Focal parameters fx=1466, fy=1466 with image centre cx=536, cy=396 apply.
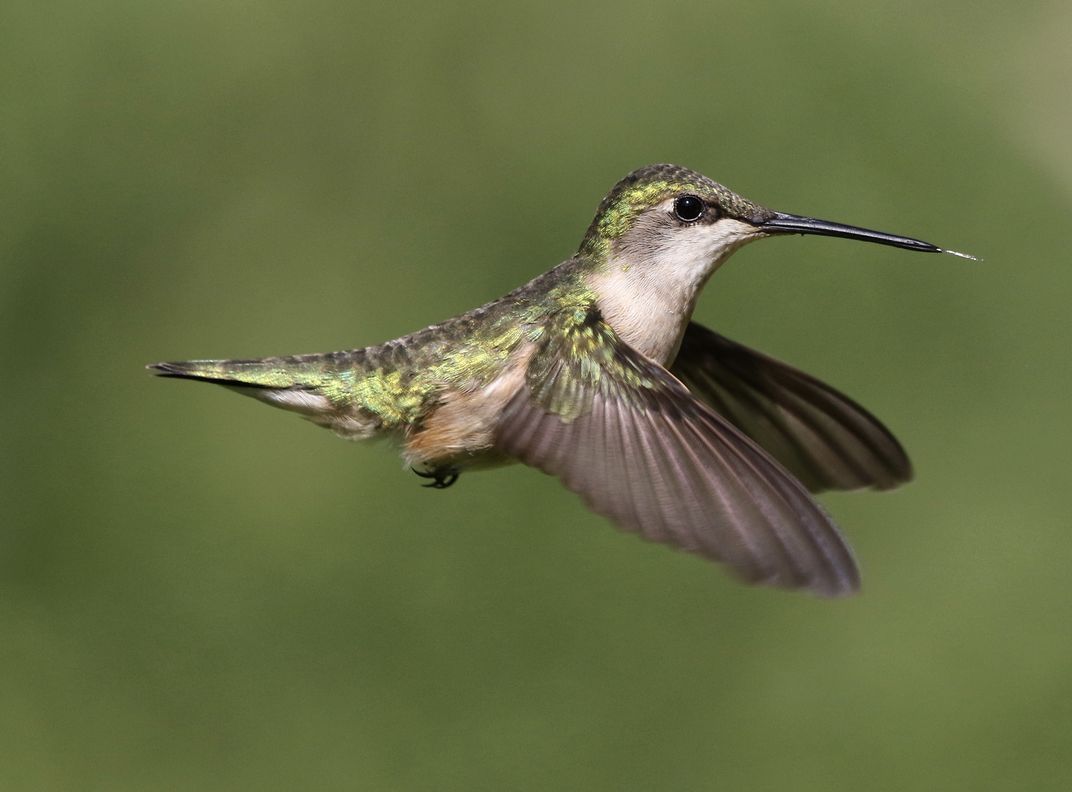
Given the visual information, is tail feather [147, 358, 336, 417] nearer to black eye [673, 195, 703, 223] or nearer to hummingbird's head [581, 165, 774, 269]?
hummingbird's head [581, 165, 774, 269]

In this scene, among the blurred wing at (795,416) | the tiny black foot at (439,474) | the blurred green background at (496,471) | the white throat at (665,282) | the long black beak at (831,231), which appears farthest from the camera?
the blurred green background at (496,471)

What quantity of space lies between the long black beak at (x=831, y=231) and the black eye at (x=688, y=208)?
102 mm

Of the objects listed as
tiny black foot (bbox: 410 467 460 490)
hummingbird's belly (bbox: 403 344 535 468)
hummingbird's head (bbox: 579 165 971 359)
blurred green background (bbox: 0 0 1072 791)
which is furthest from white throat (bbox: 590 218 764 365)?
blurred green background (bbox: 0 0 1072 791)

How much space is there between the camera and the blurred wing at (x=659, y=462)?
1888 millimetres

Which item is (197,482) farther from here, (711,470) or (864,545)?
(711,470)

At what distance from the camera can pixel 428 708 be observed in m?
4.02

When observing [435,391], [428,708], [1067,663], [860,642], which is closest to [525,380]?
[435,391]

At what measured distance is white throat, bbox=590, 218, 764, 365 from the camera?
90.1 inches

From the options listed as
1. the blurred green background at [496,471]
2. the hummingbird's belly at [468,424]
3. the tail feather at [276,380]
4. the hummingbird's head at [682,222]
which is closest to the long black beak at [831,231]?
the hummingbird's head at [682,222]

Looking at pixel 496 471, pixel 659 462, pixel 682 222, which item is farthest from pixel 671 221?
pixel 496 471

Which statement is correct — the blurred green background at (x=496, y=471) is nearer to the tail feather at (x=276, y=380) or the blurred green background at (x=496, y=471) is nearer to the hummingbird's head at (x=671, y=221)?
the tail feather at (x=276, y=380)

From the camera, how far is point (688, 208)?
92.0 inches

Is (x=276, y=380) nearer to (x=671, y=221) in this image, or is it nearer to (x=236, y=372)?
(x=236, y=372)

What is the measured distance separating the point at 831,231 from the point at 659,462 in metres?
0.46
